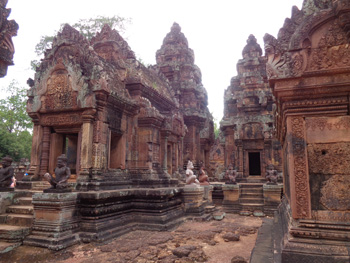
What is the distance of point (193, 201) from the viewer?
30.9 feet

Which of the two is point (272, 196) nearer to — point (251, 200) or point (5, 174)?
point (251, 200)

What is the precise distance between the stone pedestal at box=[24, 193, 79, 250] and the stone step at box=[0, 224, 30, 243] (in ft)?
0.46

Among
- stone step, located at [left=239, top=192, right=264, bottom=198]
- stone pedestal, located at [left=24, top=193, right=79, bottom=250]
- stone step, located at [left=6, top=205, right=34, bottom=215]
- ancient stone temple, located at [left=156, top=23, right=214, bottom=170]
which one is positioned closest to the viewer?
stone pedestal, located at [left=24, top=193, right=79, bottom=250]

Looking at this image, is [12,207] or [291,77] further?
[12,207]

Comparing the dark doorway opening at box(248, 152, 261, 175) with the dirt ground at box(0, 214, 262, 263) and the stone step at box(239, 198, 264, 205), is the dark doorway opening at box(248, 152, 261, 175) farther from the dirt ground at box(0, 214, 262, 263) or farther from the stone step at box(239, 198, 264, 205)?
the dirt ground at box(0, 214, 262, 263)

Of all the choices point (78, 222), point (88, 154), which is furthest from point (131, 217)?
point (88, 154)

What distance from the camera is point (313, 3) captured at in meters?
3.67

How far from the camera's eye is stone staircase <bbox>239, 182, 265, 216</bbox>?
11.2m

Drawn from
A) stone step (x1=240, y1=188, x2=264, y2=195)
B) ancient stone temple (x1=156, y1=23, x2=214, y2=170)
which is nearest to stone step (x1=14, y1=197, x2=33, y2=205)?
stone step (x1=240, y1=188, x2=264, y2=195)

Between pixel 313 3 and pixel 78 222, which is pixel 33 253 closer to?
pixel 78 222

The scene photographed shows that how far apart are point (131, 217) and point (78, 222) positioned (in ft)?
5.61

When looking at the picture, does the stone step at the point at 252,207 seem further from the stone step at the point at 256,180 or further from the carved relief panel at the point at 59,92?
the carved relief panel at the point at 59,92

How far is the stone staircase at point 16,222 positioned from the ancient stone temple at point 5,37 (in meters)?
3.66

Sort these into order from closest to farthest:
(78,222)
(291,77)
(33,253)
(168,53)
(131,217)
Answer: (291,77), (33,253), (78,222), (131,217), (168,53)
